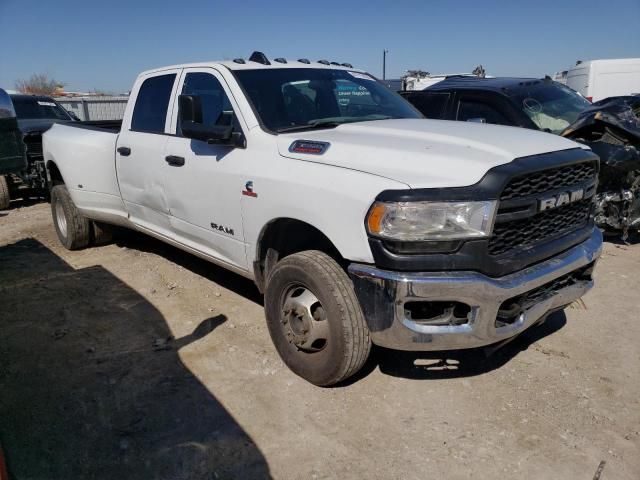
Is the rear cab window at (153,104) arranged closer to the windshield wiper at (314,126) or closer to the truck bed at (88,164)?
the truck bed at (88,164)

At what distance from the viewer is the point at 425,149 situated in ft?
9.30

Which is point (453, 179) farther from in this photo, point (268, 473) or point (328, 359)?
point (268, 473)

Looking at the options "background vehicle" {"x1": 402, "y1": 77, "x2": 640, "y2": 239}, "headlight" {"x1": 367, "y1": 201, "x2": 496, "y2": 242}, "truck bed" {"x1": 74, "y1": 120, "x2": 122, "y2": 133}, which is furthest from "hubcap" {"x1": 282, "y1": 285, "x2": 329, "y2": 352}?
"truck bed" {"x1": 74, "y1": 120, "x2": 122, "y2": 133}

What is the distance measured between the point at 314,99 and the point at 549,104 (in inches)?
133

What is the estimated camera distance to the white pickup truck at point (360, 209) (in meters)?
2.57

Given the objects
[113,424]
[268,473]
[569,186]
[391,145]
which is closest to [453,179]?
[391,145]

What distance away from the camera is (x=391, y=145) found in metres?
2.94

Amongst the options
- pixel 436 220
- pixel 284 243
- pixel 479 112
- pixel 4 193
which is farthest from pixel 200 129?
pixel 4 193

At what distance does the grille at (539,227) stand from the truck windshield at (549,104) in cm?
261

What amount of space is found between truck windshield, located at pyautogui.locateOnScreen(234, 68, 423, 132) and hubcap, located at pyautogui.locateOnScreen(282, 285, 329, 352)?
112cm

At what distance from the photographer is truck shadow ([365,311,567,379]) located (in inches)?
133

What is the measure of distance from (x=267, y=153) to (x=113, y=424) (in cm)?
183

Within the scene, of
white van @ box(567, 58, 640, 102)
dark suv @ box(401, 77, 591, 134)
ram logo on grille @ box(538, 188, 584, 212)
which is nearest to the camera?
ram logo on grille @ box(538, 188, 584, 212)

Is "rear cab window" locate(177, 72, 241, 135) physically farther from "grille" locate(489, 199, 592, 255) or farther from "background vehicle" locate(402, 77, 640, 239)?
"background vehicle" locate(402, 77, 640, 239)
